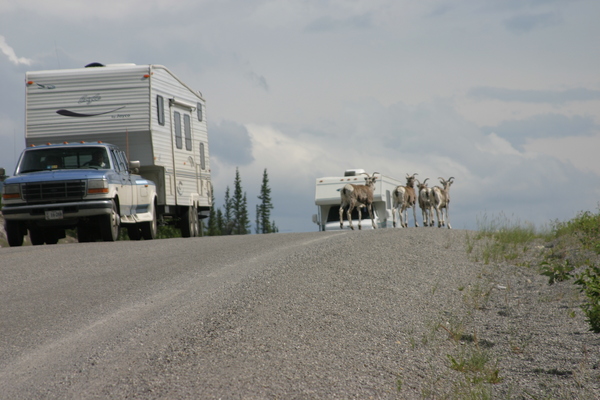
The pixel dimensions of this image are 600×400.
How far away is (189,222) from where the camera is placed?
22.8 meters

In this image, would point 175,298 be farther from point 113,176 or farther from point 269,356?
point 113,176

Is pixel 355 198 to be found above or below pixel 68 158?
below

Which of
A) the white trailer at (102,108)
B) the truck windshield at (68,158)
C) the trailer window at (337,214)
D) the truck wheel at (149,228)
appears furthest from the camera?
the trailer window at (337,214)

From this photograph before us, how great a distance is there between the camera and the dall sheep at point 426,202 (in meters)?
24.5

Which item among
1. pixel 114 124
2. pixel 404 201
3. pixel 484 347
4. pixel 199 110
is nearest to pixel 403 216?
pixel 404 201

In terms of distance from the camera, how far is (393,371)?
6059mm

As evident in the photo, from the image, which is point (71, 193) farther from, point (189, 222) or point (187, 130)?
point (189, 222)

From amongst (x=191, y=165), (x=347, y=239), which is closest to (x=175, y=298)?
(x=347, y=239)

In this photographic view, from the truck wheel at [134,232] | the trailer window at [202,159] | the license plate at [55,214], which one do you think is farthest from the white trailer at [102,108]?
the trailer window at [202,159]

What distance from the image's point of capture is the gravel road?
5543mm

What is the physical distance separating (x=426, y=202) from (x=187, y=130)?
8732 millimetres

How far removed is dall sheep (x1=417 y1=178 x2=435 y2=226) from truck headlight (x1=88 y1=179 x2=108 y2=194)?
1215cm

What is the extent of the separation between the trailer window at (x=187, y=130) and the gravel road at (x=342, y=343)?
11324 mm

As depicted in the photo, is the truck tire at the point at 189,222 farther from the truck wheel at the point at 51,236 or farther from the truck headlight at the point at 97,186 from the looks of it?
the truck headlight at the point at 97,186
